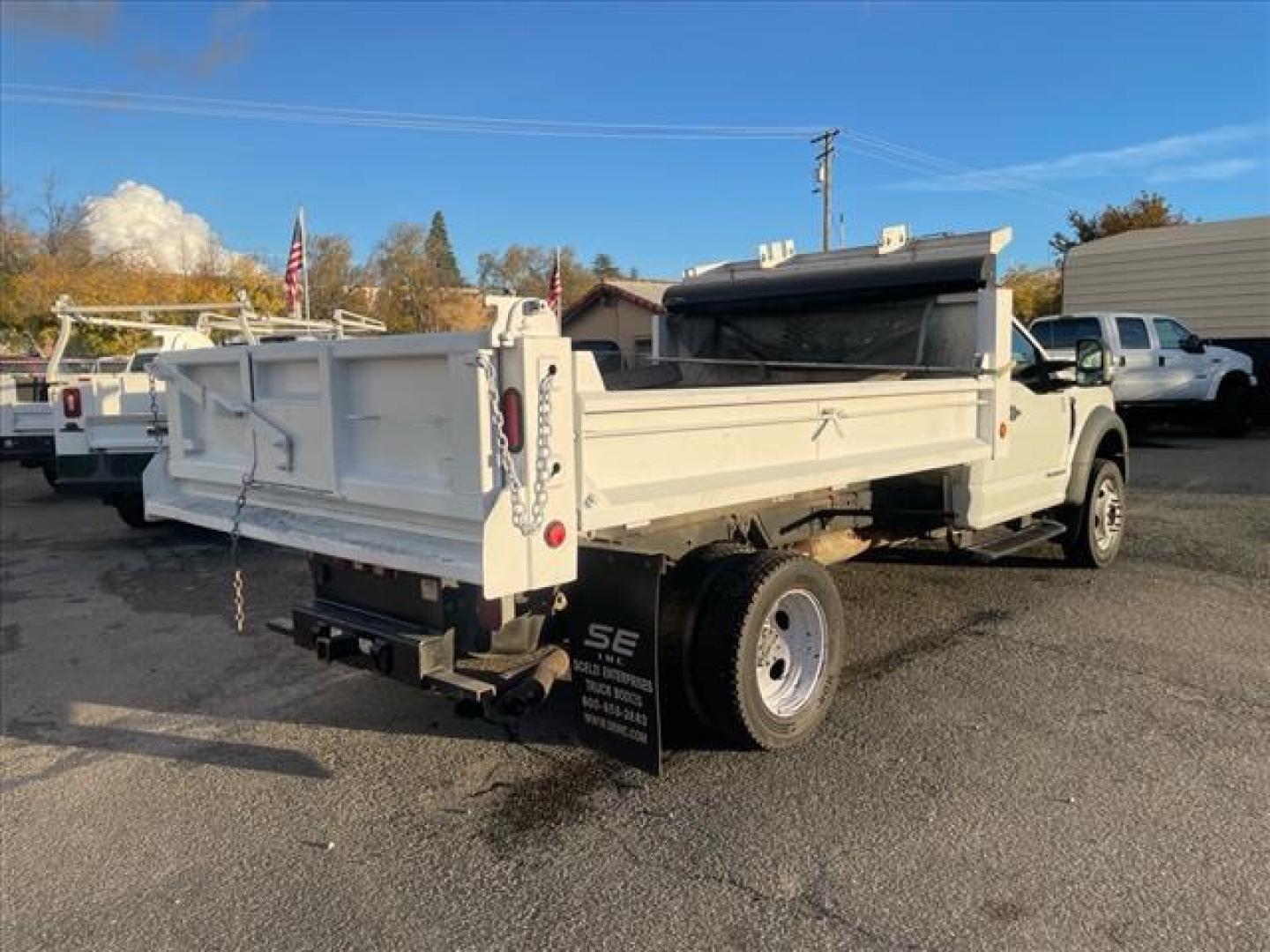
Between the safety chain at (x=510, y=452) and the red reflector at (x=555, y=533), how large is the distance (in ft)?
0.25

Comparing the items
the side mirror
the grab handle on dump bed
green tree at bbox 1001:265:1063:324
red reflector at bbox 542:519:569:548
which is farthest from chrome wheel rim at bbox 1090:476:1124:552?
green tree at bbox 1001:265:1063:324

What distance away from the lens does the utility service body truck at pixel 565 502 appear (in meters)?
3.26

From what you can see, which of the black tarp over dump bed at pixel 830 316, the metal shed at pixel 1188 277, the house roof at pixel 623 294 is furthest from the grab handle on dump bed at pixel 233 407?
the house roof at pixel 623 294

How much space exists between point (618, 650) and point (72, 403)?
773 cm

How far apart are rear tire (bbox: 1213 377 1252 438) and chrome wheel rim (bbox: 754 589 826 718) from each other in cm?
1616

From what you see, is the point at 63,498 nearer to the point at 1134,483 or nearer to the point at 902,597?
the point at 902,597

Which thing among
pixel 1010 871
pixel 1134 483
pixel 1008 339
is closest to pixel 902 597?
pixel 1008 339

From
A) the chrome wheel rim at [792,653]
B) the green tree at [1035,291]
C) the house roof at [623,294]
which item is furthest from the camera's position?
the green tree at [1035,291]

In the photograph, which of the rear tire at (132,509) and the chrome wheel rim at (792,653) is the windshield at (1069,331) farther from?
the rear tire at (132,509)

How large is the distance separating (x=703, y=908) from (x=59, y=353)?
405 inches

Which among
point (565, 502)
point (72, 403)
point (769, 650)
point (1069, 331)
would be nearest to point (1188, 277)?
point (1069, 331)

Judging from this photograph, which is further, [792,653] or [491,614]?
[792,653]

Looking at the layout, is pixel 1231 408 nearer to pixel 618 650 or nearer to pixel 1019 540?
pixel 1019 540

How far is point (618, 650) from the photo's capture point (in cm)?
363
